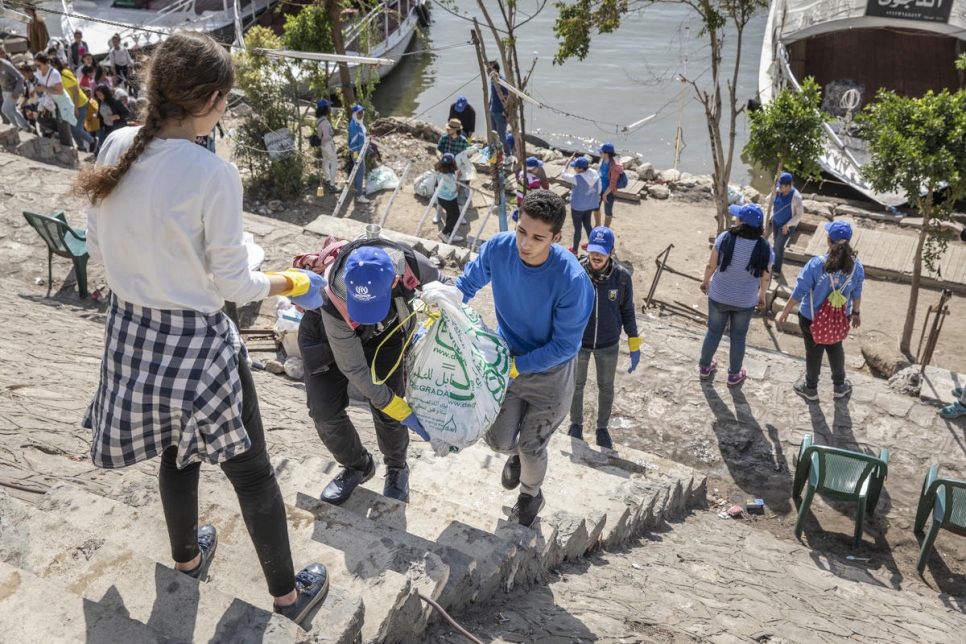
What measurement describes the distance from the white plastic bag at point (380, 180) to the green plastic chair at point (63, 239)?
584 centimetres

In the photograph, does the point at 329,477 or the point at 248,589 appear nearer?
the point at 248,589

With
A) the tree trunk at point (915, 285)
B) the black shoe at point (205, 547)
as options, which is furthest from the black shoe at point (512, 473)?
the tree trunk at point (915, 285)

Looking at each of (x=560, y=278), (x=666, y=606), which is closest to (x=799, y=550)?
(x=666, y=606)

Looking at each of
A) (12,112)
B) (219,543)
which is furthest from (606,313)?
(12,112)

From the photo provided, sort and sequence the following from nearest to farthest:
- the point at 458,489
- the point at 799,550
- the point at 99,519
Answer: the point at 99,519 → the point at 458,489 → the point at 799,550

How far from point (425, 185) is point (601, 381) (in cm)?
742

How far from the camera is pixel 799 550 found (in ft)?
16.8

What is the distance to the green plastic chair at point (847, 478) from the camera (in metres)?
5.07

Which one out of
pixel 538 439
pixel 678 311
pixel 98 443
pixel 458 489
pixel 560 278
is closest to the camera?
pixel 98 443

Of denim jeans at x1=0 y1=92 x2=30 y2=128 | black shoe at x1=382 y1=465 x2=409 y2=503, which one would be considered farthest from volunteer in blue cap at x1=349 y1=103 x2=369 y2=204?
black shoe at x1=382 y1=465 x2=409 y2=503

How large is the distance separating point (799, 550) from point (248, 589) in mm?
3683

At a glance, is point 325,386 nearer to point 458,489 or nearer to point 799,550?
point 458,489

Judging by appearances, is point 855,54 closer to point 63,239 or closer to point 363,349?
point 63,239

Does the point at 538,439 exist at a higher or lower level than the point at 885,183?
lower
